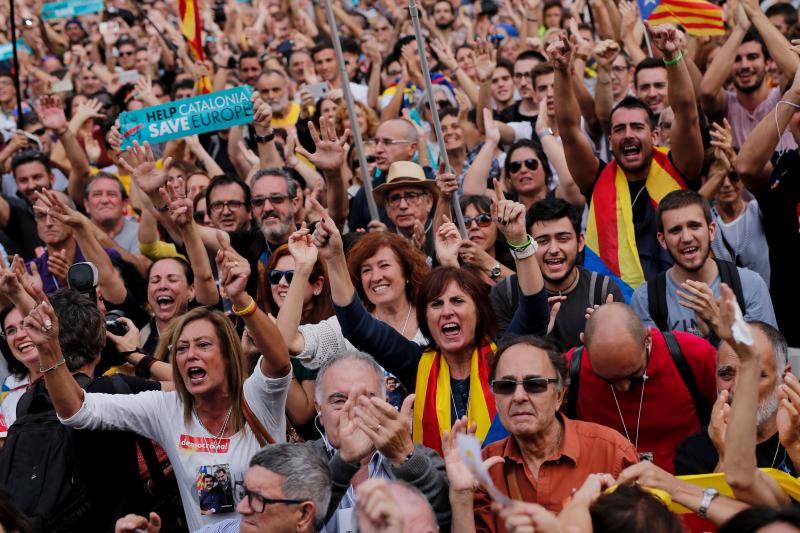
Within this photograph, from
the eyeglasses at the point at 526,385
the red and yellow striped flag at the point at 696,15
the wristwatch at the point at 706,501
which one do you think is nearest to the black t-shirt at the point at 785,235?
the red and yellow striped flag at the point at 696,15

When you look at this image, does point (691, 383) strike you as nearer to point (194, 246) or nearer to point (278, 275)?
point (278, 275)

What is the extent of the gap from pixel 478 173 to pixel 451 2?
17.1ft

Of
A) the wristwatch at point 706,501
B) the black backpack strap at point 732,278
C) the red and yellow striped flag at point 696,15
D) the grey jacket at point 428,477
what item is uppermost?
the red and yellow striped flag at point 696,15

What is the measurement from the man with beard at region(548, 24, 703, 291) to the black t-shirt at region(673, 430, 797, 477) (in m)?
2.33

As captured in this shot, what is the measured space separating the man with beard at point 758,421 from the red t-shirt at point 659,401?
1.04ft

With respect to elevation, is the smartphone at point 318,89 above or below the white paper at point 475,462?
above

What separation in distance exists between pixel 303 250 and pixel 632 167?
2.36 meters

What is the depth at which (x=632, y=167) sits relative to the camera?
23.8 feet

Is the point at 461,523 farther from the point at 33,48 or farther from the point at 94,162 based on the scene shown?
the point at 33,48

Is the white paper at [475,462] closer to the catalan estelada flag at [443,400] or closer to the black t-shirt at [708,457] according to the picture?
the black t-shirt at [708,457]

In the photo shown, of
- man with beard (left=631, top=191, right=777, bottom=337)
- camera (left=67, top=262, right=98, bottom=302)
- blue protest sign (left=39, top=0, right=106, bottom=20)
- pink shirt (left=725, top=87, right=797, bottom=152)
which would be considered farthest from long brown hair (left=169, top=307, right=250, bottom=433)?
blue protest sign (left=39, top=0, right=106, bottom=20)

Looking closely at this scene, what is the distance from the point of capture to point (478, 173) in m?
8.48

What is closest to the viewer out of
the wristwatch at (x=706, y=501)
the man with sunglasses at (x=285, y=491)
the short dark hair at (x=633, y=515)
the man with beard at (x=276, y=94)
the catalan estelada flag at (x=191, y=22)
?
the short dark hair at (x=633, y=515)

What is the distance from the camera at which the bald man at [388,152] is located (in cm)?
848
